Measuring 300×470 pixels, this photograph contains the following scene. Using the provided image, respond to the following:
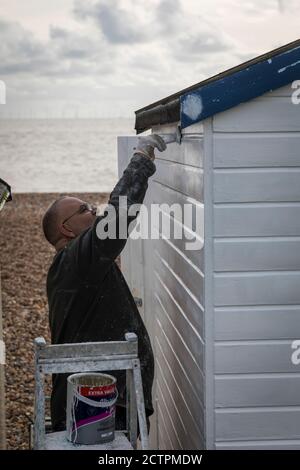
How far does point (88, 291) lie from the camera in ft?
15.9

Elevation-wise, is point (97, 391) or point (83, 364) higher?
point (83, 364)

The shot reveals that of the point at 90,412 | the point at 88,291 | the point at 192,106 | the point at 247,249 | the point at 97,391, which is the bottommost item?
the point at 90,412

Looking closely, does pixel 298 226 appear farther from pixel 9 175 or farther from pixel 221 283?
pixel 9 175

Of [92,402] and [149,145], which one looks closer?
[92,402]

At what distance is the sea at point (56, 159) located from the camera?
5362 centimetres

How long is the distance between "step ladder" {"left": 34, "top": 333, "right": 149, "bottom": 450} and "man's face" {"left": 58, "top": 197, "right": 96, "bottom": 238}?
1.12 meters

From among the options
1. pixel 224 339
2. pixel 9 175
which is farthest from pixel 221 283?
pixel 9 175

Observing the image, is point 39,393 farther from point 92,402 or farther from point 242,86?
point 242,86

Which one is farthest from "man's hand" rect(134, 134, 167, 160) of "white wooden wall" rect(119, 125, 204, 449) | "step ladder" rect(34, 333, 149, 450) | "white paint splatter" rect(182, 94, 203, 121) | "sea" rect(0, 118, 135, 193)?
"sea" rect(0, 118, 135, 193)


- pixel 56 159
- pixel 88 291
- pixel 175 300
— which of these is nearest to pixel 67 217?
pixel 88 291

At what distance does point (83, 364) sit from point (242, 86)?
1650 mm

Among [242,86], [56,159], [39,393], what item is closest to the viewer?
[39,393]

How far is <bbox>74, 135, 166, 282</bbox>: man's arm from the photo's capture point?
14.7 ft

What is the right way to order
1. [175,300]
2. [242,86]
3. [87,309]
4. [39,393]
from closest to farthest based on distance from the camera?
[39,393] < [242,86] < [87,309] < [175,300]
